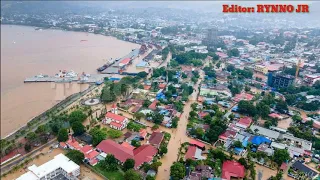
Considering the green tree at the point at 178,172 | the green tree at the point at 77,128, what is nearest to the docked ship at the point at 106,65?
the green tree at the point at 77,128

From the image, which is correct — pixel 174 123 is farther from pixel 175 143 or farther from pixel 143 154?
pixel 143 154

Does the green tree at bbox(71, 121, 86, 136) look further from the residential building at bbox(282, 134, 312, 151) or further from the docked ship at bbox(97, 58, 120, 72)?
the docked ship at bbox(97, 58, 120, 72)

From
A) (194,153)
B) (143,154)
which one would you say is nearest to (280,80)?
(194,153)

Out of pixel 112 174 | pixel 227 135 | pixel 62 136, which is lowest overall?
pixel 112 174

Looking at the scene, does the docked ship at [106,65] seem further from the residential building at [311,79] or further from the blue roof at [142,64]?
the residential building at [311,79]

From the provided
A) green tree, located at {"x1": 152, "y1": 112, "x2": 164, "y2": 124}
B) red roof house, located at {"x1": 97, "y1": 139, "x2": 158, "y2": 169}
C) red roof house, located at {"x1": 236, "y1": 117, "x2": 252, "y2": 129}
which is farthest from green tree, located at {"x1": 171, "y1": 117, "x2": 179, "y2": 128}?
red roof house, located at {"x1": 236, "y1": 117, "x2": 252, "y2": 129}
